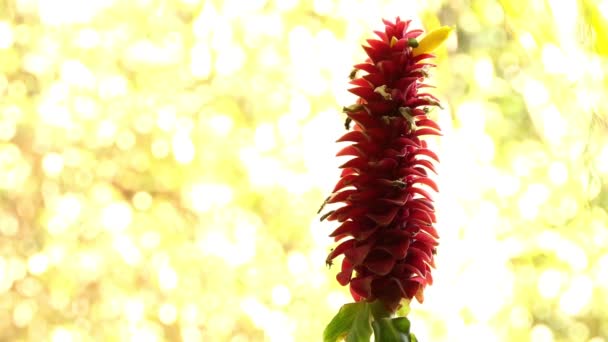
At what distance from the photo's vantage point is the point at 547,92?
1526 mm

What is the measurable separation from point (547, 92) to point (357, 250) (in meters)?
0.78

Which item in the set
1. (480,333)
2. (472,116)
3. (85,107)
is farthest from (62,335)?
(472,116)

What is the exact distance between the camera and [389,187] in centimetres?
92

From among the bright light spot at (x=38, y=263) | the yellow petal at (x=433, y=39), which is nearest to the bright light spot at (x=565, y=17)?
the yellow petal at (x=433, y=39)

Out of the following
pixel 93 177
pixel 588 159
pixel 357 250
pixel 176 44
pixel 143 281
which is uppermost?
pixel 176 44

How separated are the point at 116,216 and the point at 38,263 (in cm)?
16

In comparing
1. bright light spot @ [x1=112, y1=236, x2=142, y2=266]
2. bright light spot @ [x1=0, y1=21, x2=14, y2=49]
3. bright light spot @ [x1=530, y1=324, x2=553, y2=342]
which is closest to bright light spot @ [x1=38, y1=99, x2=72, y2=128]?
bright light spot @ [x1=0, y1=21, x2=14, y2=49]

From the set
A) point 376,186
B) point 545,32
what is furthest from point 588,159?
point 376,186

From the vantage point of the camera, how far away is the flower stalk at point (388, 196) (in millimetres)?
918

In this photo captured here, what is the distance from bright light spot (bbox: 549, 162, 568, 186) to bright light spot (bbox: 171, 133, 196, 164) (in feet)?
2.37

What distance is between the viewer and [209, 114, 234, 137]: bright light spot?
1452 mm

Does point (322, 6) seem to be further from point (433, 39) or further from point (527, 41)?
point (433, 39)

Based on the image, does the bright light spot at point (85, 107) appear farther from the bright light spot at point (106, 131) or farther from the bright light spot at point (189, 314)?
the bright light spot at point (189, 314)

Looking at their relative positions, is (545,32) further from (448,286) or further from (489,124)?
(448,286)
